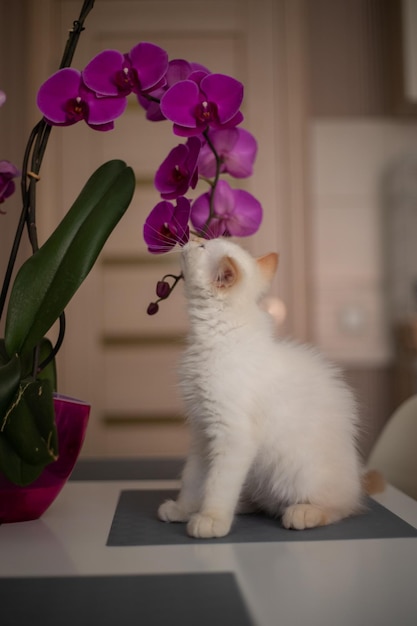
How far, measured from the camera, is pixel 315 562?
0.58 meters

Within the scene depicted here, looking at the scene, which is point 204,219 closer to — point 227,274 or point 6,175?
point 227,274

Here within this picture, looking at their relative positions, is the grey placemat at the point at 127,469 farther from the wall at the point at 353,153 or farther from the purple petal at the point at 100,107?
the wall at the point at 353,153

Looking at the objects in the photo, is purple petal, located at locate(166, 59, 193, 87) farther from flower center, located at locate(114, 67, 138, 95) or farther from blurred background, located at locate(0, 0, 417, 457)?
blurred background, located at locate(0, 0, 417, 457)

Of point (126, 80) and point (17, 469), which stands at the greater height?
point (126, 80)

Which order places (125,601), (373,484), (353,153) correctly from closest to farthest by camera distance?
(125,601), (373,484), (353,153)

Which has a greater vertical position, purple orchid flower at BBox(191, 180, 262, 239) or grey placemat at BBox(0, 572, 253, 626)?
purple orchid flower at BBox(191, 180, 262, 239)

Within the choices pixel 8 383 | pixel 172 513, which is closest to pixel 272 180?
pixel 172 513

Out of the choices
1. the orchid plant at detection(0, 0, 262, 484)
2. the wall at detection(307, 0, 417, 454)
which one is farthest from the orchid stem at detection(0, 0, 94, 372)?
the wall at detection(307, 0, 417, 454)

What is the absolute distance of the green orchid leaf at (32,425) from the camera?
539mm

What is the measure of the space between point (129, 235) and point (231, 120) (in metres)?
2.13

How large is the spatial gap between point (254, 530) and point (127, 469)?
1.60 ft

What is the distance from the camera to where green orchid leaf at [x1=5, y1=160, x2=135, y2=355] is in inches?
26.3

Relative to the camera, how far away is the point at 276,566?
A: 1.86ft

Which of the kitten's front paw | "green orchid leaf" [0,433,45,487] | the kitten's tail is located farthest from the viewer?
the kitten's tail
